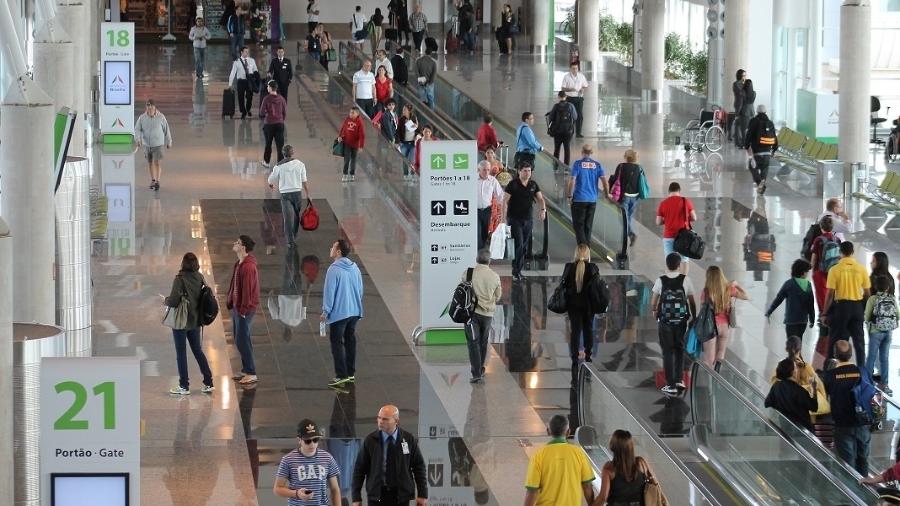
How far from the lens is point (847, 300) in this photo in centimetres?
1552

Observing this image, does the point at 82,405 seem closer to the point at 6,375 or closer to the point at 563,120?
the point at 6,375

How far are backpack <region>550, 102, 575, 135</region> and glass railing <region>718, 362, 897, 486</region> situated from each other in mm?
12644

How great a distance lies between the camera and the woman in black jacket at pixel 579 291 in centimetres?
1548

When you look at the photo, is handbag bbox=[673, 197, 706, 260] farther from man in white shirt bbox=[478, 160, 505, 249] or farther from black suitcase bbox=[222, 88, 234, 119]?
black suitcase bbox=[222, 88, 234, 119]

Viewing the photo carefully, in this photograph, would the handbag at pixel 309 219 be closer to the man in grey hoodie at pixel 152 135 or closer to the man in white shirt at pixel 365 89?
the man in grey hoodie at pixel 152 135

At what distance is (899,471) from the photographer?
35.5 feet

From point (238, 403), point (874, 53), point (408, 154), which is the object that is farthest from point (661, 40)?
point (238, 403)

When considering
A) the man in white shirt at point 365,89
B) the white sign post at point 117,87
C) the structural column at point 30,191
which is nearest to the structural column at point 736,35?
the man in white shirt at point 365,89


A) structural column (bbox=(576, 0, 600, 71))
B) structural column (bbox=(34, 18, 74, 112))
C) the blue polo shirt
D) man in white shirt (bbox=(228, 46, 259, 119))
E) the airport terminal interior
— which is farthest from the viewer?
structural column (bbox=(576, 0, 600, 71))

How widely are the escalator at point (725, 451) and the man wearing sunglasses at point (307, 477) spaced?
2.30 metres

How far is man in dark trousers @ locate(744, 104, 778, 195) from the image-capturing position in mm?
25688

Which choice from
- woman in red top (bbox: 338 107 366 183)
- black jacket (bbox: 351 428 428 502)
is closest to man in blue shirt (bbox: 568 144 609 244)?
woman in red top (bbox: 338 107 366 183)

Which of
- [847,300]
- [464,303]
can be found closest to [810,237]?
[847,300]

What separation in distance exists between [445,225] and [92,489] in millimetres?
8380
